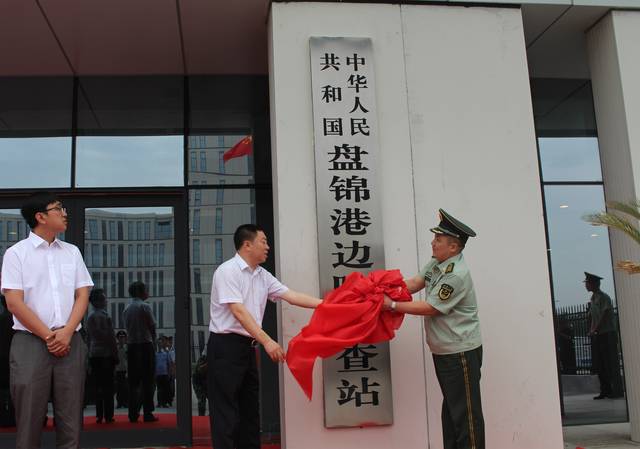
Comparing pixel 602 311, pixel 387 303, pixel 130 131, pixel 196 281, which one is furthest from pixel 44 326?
pixel 602 311

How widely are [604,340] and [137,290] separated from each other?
513cm

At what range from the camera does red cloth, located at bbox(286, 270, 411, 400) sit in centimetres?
449

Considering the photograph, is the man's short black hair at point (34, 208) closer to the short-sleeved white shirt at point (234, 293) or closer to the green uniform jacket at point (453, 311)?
the short-sleeved white shirt at point (234, 293)

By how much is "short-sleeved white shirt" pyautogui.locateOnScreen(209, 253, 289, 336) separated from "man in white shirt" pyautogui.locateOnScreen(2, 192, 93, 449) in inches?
34.2

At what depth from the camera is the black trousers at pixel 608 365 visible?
731 centimetres

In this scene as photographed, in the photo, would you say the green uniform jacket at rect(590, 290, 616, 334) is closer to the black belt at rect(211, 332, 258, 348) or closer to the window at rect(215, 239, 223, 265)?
A: the window at rect(215, 239, 223, 265)

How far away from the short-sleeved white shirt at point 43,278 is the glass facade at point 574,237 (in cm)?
531

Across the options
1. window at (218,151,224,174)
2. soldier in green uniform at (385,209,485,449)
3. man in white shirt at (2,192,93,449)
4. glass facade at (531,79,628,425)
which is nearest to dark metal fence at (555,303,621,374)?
glass facade at (531,79,628,425)

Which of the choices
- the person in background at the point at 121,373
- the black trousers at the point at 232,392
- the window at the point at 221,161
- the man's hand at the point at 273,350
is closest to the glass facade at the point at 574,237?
the window at the point at 221,161

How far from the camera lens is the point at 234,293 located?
444 cm

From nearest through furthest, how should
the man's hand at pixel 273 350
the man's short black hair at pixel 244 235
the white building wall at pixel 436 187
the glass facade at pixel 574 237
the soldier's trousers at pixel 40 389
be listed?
1. the soldier's trousers at pixel 40 389
2. the man's hand at pixel 273 350
3. the man's short black hair at pixel 244 235
4. the white building wall at pixel 436 187
5. the glass facade at pixel 574 237

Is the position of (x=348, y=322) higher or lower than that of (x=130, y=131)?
lower

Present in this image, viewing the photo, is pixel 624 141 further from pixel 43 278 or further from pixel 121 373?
pixel 121 373

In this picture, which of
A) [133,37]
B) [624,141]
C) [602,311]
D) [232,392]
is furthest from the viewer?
[602,311]
